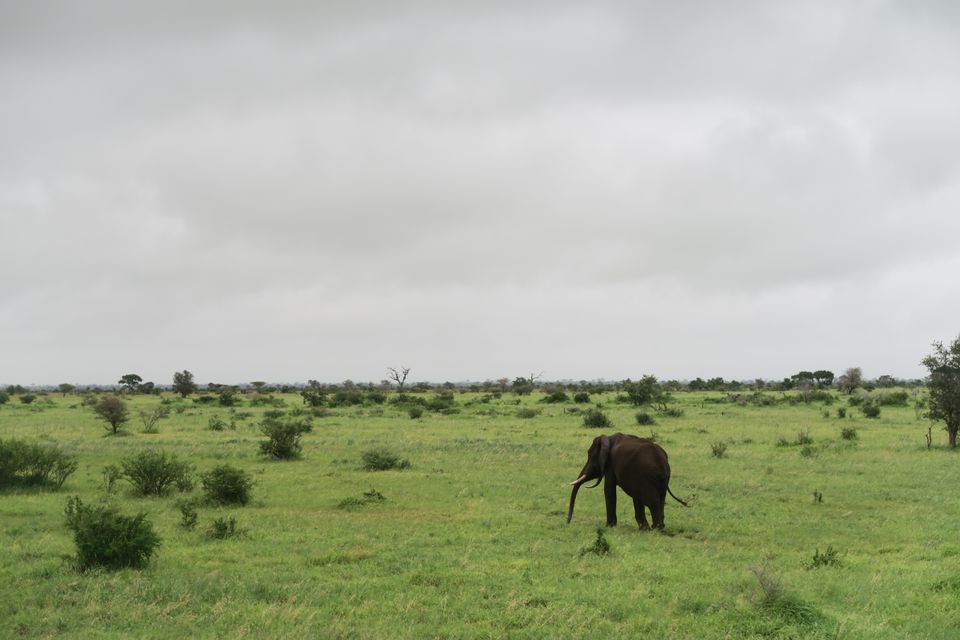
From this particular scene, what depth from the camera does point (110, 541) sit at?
1202 cm

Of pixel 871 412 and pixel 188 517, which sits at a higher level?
pixel 871 412

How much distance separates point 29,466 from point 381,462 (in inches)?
444

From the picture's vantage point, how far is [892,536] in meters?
15.0

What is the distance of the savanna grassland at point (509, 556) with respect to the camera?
9.58 m

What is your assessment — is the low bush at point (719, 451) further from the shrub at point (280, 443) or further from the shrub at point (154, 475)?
the shrub at point (154, 475)

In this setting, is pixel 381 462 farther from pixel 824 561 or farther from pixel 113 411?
pixel 113 411

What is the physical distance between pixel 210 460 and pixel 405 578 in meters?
19.0

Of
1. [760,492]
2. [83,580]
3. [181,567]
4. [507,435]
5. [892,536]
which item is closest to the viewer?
[83,580]

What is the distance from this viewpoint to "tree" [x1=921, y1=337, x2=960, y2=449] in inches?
1180

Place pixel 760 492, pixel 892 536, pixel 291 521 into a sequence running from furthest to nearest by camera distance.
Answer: pixel 760 492 < pixel 291 521 < pixel 892 536

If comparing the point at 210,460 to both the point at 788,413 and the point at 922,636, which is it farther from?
the point at 788,413

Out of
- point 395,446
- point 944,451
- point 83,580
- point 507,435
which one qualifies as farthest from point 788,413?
point 83,580

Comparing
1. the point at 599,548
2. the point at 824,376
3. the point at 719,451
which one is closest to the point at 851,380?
the point at 824,376

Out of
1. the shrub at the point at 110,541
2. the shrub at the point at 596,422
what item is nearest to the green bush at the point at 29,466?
the shrub at the point at 110,541
